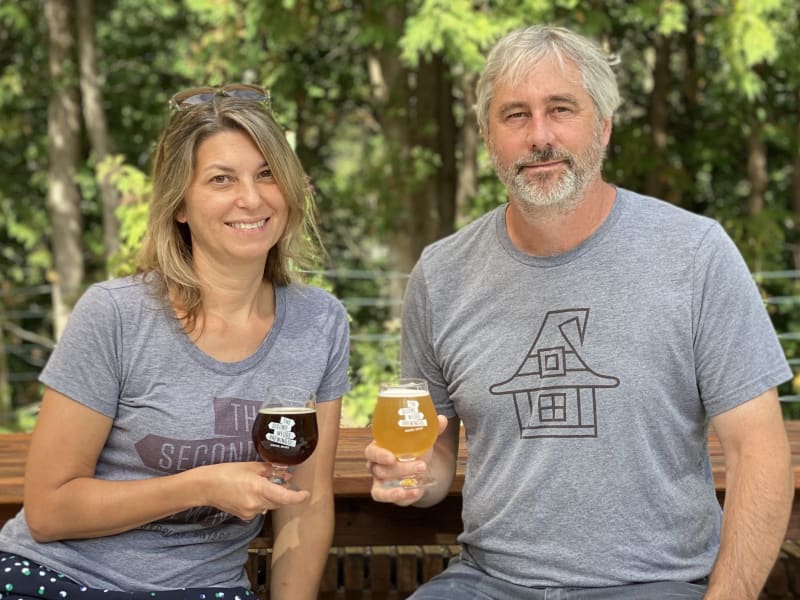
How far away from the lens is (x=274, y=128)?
256 cm

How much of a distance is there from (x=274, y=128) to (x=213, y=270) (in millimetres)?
362

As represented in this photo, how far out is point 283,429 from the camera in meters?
2.24

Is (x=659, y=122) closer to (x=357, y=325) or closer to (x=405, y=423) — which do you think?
(x=357, y=325)

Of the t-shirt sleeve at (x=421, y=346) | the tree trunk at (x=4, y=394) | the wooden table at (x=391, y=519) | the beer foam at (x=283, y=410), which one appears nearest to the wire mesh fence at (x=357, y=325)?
the tree trunk at (x=4, y=394)

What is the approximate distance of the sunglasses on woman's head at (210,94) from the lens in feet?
8.43

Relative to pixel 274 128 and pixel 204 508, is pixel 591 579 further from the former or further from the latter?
pixel 274 128

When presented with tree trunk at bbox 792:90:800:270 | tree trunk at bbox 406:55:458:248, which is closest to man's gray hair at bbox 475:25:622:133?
tree trunk at bbox 406:55:458:248

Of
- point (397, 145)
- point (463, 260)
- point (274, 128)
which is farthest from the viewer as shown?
point (397, 145)

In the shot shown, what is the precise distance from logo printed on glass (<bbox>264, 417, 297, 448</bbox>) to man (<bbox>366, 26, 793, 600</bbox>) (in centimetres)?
22

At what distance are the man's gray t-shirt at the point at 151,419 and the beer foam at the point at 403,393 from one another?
289mm

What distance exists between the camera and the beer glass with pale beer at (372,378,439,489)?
92.0 inches

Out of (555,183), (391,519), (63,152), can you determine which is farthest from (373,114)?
(555,183)

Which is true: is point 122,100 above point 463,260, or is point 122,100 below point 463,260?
above

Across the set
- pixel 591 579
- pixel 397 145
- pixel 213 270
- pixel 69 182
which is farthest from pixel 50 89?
pixel 591 579
